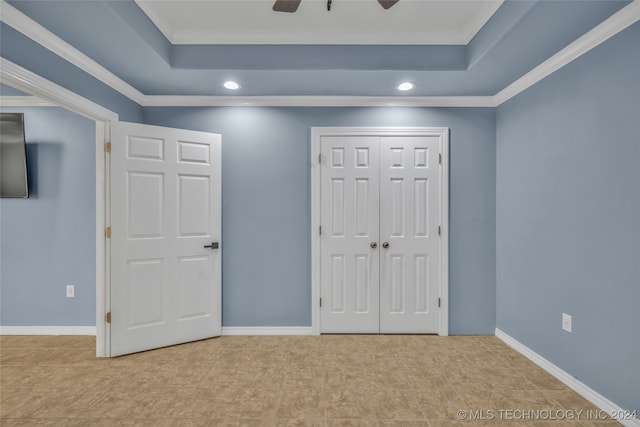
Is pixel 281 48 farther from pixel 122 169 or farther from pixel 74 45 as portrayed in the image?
pixel 122 169

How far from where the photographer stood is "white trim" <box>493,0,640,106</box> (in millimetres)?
1743

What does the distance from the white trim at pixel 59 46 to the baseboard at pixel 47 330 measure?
2.47 m

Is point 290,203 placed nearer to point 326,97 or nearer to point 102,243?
point 326,97

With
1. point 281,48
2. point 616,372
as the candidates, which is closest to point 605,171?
point 616,372

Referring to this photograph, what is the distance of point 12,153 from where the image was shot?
310 cm

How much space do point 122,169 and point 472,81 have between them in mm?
3250

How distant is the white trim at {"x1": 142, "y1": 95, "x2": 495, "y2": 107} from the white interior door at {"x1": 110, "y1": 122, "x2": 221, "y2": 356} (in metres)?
0.41

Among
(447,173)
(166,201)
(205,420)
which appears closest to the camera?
(205,420)

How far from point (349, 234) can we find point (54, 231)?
312cm

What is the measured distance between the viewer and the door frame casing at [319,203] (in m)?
3.12

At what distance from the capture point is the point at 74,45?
2174mm

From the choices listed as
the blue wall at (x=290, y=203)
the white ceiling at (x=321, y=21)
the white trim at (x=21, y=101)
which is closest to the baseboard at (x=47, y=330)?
the blue wall at (x=290, y=203)

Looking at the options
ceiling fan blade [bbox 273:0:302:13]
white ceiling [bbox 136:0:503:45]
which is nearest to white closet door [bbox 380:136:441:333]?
white ceiling [bbox 136:0:503:45]

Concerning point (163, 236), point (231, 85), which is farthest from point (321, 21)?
point (163, 236)
